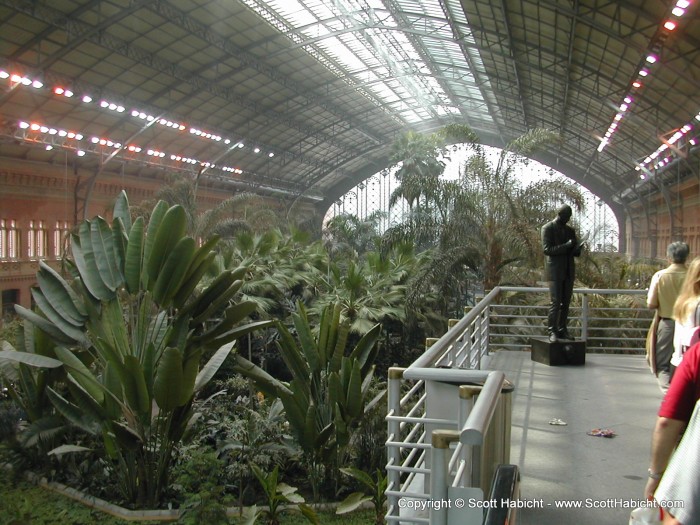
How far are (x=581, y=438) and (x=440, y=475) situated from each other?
303cm

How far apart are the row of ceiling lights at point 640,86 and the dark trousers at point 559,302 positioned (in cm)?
906

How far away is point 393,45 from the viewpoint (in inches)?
1163

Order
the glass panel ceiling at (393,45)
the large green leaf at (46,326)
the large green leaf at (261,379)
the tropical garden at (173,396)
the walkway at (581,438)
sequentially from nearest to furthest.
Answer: the walkway at (581,438) → the tropical garden at (173,396) → the large green leaf at (46,326) → the large green leaf at (261,379) → the glass panel ceiling at (393,45)

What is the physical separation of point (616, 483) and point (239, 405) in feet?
26.2

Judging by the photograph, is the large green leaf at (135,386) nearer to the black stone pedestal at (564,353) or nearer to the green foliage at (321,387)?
the green foliage at (321,387)

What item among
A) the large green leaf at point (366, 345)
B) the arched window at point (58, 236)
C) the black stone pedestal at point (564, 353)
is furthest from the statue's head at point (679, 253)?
the arched window at point (58, 236)

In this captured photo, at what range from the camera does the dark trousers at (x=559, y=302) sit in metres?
7.88

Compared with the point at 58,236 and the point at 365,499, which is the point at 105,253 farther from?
the point at 58,236

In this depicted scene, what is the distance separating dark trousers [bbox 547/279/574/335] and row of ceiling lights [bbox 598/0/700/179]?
9.06 meters

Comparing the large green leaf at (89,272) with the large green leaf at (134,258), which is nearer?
the large green leaf at (134,258)

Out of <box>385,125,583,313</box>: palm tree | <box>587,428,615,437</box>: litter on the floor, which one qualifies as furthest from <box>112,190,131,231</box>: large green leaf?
<box>385,125,583,313</box>: palm tree

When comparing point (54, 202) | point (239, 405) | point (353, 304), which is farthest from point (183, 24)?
point (239, 405)

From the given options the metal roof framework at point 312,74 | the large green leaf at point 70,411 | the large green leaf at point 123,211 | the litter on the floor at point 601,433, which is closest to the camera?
the litter on the floor at point 601,433

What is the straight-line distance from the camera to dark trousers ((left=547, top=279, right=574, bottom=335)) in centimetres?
788
